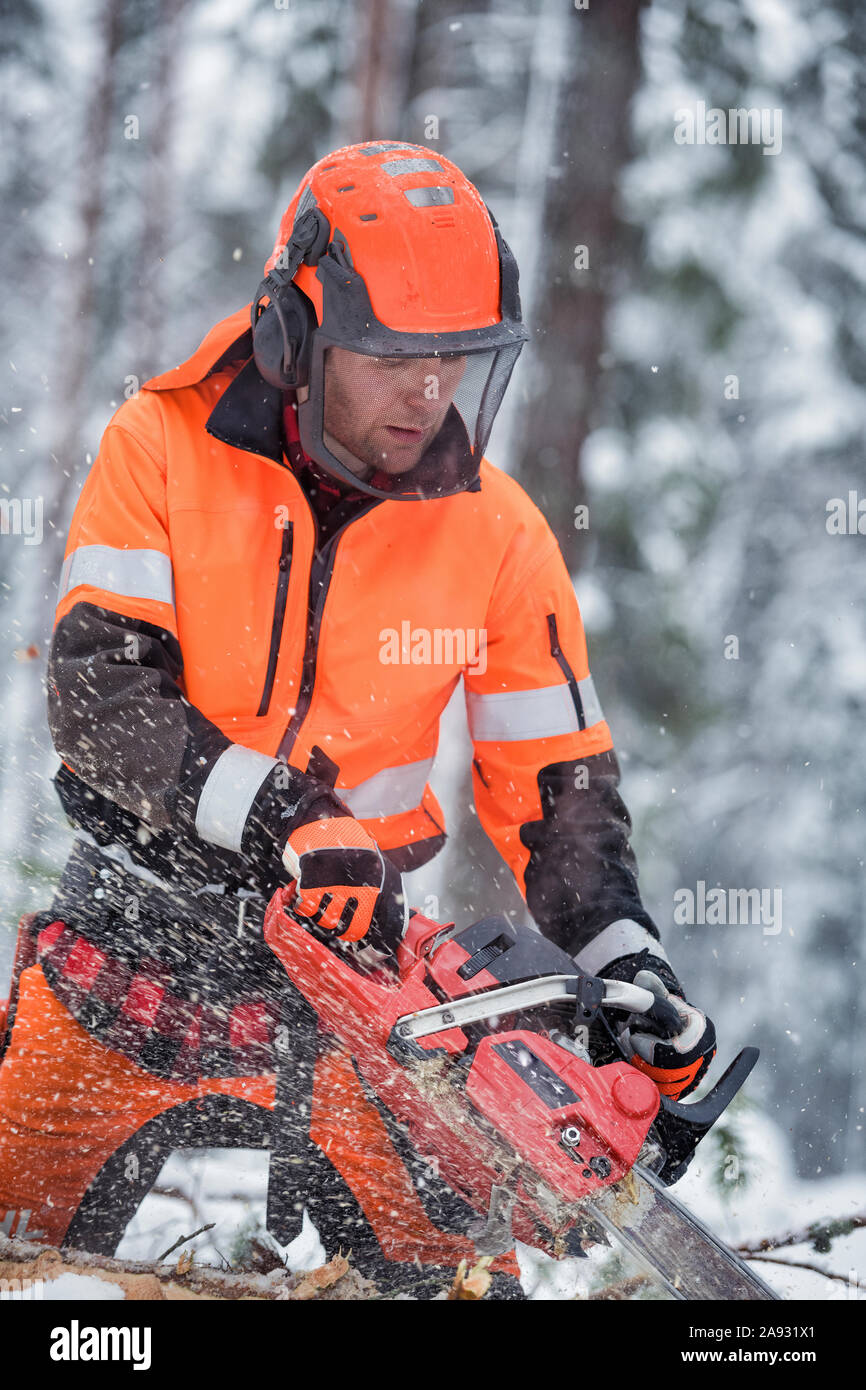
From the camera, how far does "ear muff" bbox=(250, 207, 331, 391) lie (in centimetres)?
215

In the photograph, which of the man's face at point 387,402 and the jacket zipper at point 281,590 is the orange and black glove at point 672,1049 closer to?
the jacket zipper at point 281,590

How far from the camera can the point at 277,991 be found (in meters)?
2.32

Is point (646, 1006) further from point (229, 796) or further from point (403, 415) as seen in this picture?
point (403, 415)

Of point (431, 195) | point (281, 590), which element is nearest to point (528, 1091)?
point (281, 590)

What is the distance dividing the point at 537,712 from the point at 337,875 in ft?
2.68

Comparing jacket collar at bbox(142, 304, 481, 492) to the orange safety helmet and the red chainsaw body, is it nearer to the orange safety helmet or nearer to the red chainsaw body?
the orange safety helmet

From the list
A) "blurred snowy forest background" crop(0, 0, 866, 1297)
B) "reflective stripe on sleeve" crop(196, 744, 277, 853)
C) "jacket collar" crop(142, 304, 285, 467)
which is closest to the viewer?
"reflective stripe on sleeve" crop(196, 744, 277, 853)

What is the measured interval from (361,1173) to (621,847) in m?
0.96

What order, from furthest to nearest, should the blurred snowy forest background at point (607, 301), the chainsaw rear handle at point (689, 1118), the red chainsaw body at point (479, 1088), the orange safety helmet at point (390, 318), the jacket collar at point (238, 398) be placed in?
the blurred snowy forest background at point (607, 301) < the jacket collar at point (238, 398) < the orange safety helmet at point (390, 318) < the chainsaw rear handle at point (689, 1118) < the red chainsaw body at point (479, 1088)

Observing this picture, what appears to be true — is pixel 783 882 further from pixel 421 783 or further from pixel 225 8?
pixel 225 8

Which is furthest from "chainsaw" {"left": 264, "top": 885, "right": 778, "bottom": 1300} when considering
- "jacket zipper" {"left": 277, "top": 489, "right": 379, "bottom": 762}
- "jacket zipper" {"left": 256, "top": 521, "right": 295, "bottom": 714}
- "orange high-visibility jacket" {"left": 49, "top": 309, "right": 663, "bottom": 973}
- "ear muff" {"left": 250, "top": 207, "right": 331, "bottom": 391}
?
"ear muff" {"left": 250, "top": 207, "right": 331, "bottom": 391}

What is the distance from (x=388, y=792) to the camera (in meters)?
2.56

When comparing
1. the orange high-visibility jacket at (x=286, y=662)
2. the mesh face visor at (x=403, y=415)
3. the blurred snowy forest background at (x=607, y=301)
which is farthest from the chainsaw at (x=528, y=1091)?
the blurred snowy forest background at (x=607, y=301)

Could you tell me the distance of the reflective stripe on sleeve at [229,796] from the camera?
200 centimetres
